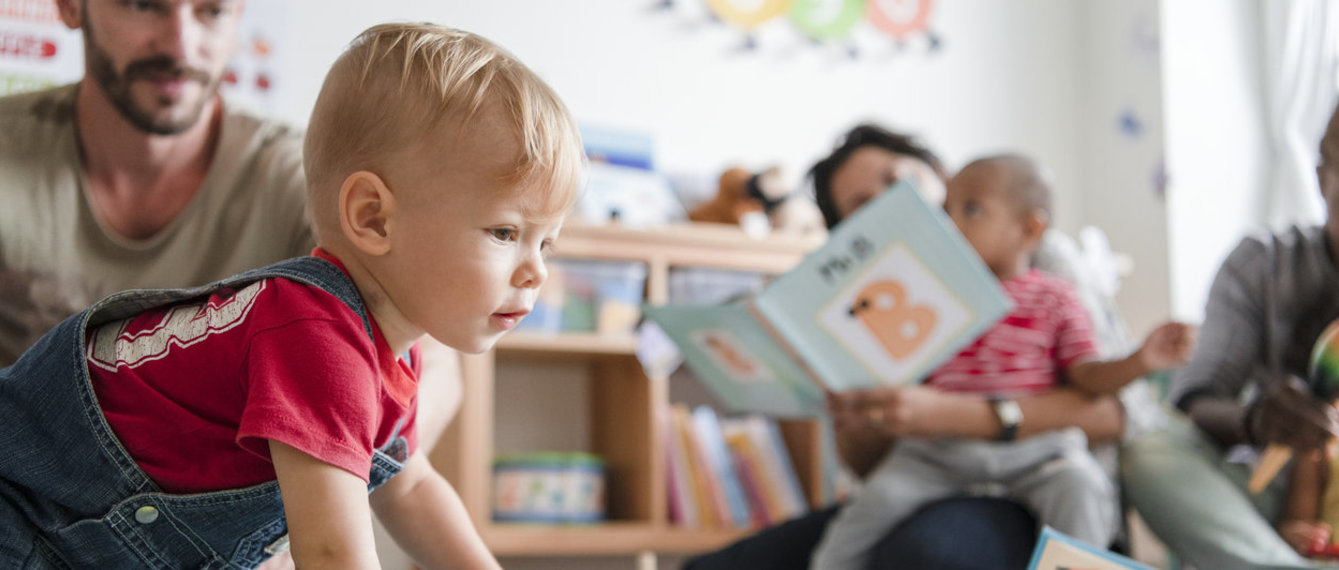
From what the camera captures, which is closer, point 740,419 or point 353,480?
point 353,480

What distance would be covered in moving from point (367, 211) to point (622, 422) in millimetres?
1577

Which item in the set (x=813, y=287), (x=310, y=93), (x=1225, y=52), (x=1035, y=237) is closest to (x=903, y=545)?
(x=813, y=287)

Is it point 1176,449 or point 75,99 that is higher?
point 75,99

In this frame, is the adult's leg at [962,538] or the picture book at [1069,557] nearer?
the picture book at [1069,557]

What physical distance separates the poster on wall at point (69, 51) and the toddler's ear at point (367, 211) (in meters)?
1.00

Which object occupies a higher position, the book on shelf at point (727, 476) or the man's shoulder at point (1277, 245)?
the man's shoulder at point (1277, 245)

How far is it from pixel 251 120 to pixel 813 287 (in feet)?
2.11

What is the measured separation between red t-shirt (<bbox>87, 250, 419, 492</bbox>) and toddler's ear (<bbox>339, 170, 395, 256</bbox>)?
0.14 ft

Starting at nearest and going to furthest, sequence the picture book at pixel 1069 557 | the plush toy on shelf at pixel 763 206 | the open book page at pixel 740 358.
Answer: the picture book at pixel 1069 557, the open book page at pixel 740 358, the plush toy on shelf at pixel 763 206

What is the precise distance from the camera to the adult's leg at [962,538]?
126cm

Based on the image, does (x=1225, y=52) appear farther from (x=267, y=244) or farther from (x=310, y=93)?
(x=267, y=244)

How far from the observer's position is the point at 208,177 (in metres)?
1.11

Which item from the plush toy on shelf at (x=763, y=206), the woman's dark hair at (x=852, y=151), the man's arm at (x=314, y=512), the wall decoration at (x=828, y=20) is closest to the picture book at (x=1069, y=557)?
the man's arm at (x=314, y=512)

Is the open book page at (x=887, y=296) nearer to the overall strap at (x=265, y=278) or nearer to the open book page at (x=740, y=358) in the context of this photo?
the open book page at (x=740, y=358)
